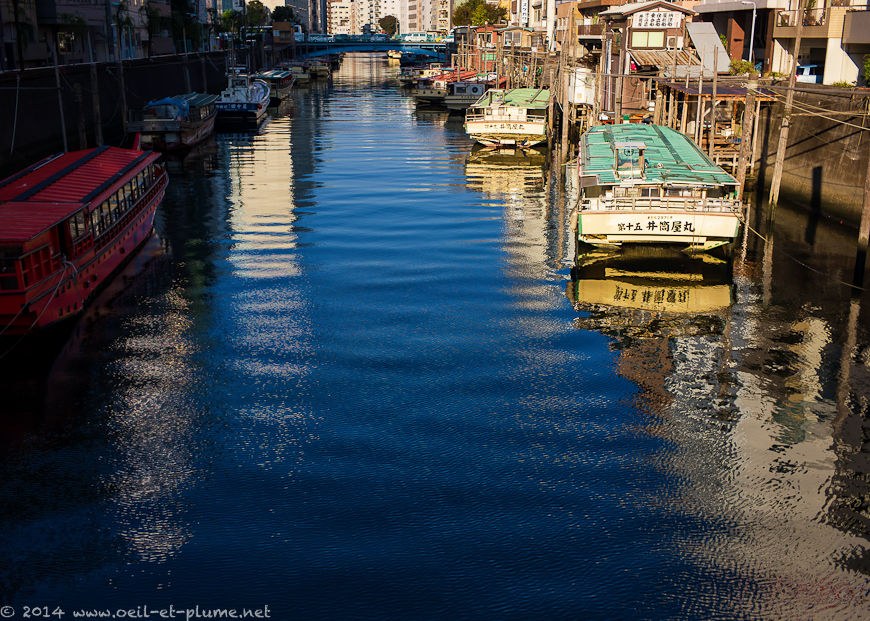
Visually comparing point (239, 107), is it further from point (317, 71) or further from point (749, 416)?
point (317, 71)

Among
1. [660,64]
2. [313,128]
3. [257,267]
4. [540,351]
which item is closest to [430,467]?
[540,351]

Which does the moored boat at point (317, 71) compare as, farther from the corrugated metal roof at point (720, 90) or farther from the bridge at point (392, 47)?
the corrugated metal roof at point (720, 90)

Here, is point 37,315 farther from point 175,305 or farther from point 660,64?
point 660,64

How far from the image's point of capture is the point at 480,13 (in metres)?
145

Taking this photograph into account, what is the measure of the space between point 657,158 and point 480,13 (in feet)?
406

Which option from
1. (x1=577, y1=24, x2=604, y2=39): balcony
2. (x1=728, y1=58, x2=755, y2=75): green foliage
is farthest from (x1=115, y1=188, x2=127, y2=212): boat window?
(x1=577, y1=24, x2=604, y2=39): balcony

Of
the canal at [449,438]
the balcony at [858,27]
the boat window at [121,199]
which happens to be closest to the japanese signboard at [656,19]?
the balcony at [858,27]

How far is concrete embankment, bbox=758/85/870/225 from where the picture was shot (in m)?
30.4

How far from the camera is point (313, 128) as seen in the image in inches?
2729

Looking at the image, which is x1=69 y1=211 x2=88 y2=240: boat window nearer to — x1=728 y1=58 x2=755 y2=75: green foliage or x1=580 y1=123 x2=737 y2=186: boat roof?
x1=580 y1=123 x2=737 y2=186: boat roof

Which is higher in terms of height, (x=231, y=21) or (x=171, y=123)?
(x=231, y=21)

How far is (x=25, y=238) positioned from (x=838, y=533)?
17242 mm

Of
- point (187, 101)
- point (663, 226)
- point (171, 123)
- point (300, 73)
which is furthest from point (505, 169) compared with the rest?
point (300, 73)

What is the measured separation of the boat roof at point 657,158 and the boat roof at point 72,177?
15154mm
